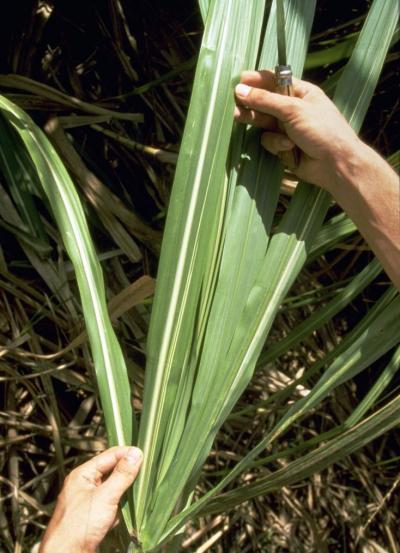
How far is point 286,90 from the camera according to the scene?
3.01ft

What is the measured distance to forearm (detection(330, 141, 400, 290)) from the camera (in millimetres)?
898

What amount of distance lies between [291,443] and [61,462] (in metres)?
0.44

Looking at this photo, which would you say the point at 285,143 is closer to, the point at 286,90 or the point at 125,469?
the point at 286,90

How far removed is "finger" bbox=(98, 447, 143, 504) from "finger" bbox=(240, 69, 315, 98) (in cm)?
43

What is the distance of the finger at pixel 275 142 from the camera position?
0.91 m

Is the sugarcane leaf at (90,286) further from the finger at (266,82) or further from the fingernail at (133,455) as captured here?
the finger at (266,82)

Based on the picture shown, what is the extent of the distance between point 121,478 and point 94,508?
0.04m

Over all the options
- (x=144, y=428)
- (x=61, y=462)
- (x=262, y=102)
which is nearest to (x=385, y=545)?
(x=61, y=462)

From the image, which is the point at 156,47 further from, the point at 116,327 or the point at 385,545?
the point at 385,545

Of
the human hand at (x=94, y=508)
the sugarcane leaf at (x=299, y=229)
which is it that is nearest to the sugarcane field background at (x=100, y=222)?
the sugarcane leaf at (x=299, y=229)

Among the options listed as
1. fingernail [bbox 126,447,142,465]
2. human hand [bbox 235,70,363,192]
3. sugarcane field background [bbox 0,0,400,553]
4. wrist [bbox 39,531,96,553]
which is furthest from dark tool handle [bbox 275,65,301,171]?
wrist [bbox 39,531,96,553]

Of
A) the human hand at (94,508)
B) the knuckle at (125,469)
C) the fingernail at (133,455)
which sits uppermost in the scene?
the fingernail at (133,455)

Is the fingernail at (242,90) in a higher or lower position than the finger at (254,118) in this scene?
higher

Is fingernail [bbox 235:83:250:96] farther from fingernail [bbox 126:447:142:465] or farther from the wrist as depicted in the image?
the wrist
